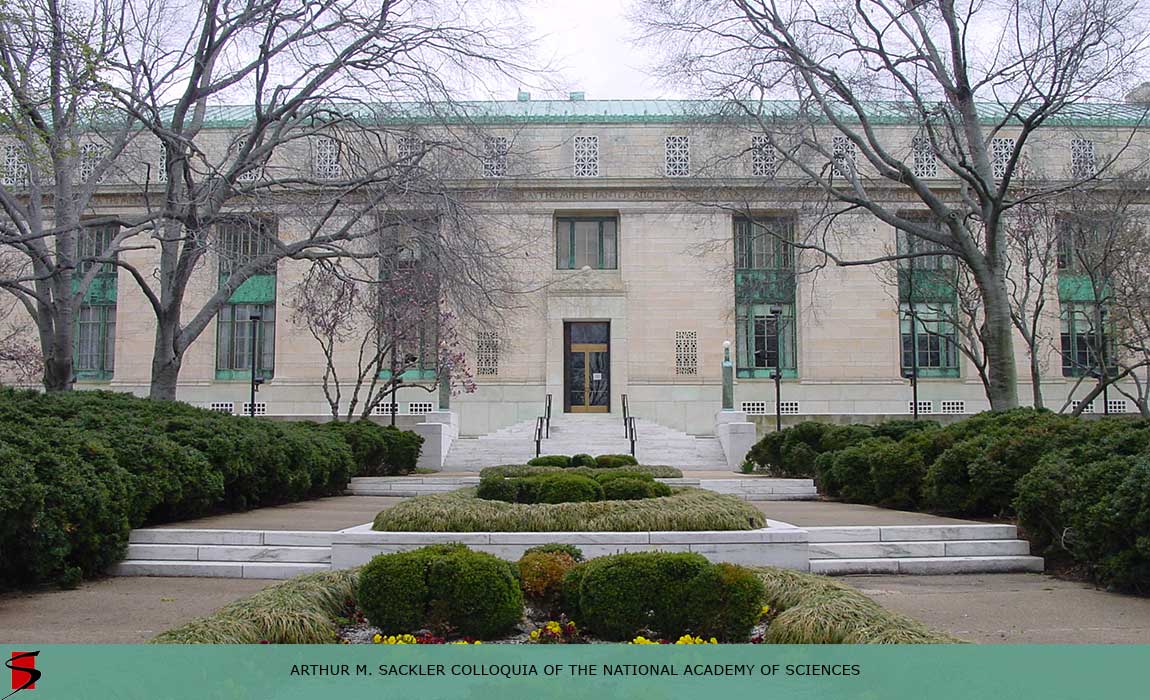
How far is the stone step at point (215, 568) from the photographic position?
10.1 meters

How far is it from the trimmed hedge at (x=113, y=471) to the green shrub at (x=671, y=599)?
560 cm

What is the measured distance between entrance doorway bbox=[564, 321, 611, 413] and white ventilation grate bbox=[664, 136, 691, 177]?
257 inches

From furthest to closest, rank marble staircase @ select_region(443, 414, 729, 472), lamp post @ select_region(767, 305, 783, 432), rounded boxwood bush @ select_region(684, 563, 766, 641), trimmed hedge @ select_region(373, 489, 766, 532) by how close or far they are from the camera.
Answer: lamp post @ select_region(767, 305, 783, 432) → marble staircase @ select_region(443, 414, 729, 472) → trimmed hedge @ select_region(373, 489, 766, 532) → rounded boxwood bush @ select_region(684, 563, 766, 641)

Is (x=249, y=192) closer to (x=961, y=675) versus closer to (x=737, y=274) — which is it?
(x=961, y=675)

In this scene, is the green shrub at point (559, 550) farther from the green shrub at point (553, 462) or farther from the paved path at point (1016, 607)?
the green shrub at point (553, 462)

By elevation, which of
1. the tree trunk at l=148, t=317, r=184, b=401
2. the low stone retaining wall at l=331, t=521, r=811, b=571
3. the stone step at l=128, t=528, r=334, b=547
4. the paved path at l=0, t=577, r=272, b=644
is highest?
the tree trunk at l=148, t=317, r=184, b=401

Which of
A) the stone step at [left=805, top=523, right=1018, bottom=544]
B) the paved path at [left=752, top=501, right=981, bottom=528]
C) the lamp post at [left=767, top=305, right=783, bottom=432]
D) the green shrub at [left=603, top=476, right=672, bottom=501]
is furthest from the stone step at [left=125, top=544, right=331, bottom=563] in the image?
the lamp post at [left=767, top=305, right=783, bottom=432]

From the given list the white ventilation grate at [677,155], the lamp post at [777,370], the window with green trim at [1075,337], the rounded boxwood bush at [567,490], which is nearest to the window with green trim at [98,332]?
the white ventilation grate at [677,155]

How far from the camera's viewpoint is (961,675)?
546cm

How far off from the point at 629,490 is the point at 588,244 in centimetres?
2696

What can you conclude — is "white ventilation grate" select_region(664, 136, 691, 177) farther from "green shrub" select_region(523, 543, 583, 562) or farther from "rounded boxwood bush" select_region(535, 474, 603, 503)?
"green shrub" select_region(523, 543, 583, 562)

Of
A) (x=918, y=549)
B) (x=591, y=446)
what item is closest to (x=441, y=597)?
(x=918, y=549)

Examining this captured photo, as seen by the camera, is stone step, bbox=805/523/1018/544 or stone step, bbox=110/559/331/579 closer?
stone step, bbox=110/559/331/579

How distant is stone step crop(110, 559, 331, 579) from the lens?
33.1 ft
